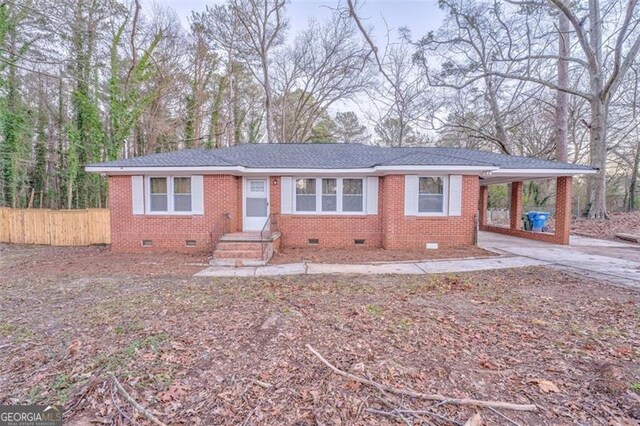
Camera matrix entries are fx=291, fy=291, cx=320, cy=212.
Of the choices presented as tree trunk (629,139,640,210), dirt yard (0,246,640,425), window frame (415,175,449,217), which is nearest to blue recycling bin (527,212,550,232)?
window frame (415,175,449,217)

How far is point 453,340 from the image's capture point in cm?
356

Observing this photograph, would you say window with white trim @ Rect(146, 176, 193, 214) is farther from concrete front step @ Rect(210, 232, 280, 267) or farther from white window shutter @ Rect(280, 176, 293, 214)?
white window shutter @ Rect(280, 176, 293, 214)

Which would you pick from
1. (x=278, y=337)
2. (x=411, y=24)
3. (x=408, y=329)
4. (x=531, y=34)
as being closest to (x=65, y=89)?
(x=411, y=24)

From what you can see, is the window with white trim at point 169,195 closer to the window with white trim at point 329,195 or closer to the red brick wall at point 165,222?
the red brick wall at point 165,222

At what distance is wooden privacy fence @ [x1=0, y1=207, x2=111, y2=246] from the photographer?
11.7 m

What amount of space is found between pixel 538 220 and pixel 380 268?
9.44 metres

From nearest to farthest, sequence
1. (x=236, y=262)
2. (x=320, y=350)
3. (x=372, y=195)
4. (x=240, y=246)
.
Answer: (x=320, y=350) < (x=236, y=262) < (x=240, y=246) < (x=372, y=195)

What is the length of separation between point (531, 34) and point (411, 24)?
20.5 ft

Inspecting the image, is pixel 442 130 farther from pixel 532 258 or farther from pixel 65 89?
pixel 65 89

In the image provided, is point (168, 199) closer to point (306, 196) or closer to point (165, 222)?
point (165, 222)

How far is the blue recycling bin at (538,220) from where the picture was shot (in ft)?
41.0

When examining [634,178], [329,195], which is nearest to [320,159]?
[329,195]

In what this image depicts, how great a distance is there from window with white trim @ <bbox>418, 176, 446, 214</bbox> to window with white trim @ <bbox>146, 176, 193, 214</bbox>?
7.68m

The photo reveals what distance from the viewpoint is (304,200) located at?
409 inches
